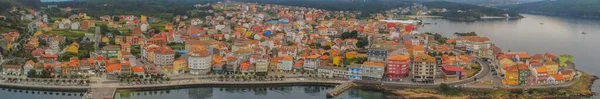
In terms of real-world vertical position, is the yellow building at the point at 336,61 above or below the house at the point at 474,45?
below

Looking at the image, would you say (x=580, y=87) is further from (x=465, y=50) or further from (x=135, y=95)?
(x=135, y=95)

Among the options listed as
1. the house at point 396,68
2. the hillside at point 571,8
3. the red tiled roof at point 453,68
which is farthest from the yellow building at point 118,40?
the hillside at point 571,8

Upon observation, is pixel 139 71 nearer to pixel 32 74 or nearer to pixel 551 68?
pixel 32 74

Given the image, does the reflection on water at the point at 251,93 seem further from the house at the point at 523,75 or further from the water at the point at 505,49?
the house at the point at 523,75

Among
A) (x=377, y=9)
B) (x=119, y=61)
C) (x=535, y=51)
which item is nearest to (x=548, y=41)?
(x=535, y=51)

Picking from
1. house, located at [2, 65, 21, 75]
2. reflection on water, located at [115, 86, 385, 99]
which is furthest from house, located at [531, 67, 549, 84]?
house, located at [2, 65, 21, 75]

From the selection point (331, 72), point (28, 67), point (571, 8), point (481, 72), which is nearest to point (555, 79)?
point (481, 72)
